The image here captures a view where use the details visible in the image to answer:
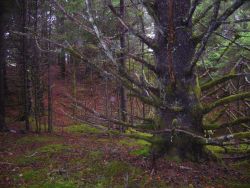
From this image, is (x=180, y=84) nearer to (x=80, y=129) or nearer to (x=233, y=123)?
(x=233, y=123)

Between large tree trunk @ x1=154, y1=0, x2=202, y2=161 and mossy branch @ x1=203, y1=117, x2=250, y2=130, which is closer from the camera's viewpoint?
mossy branch @ x1=203, y1=117, x2=250, y2=130

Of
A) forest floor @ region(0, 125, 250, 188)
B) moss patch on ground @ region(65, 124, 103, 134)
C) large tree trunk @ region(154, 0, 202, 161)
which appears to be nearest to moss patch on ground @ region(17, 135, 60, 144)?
moss patch on ground @ region(65, 124, 103, 134)

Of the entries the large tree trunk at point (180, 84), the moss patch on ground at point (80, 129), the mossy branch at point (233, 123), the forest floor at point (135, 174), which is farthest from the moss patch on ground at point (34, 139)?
the mossy branch at point (233, 123)

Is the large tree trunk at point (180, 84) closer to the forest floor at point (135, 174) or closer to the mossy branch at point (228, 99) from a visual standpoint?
the mossy branch at point (228, 99)

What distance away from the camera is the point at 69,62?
3716 centimetres

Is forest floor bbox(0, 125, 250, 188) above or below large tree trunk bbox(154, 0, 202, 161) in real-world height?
below

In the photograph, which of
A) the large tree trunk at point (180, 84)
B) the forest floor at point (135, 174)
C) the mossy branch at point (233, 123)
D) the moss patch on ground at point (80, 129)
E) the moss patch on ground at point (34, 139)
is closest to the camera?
the mossy branch at point (233, 123)

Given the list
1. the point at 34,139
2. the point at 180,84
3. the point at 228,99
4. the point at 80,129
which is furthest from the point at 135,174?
the point at 80,129

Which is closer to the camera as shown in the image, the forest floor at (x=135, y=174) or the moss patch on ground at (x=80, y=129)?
the forest floor at (x=135, y=174)

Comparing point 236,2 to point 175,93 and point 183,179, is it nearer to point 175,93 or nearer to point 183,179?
point 175,93

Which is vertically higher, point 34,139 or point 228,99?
point 228,99

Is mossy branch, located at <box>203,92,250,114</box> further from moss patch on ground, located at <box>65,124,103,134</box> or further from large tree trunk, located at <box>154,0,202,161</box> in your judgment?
moss patch on ground, located at <box>65,124,103,134</box>

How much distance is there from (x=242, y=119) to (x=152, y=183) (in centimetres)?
153

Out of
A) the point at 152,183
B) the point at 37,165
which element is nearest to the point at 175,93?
the point at 152,183
